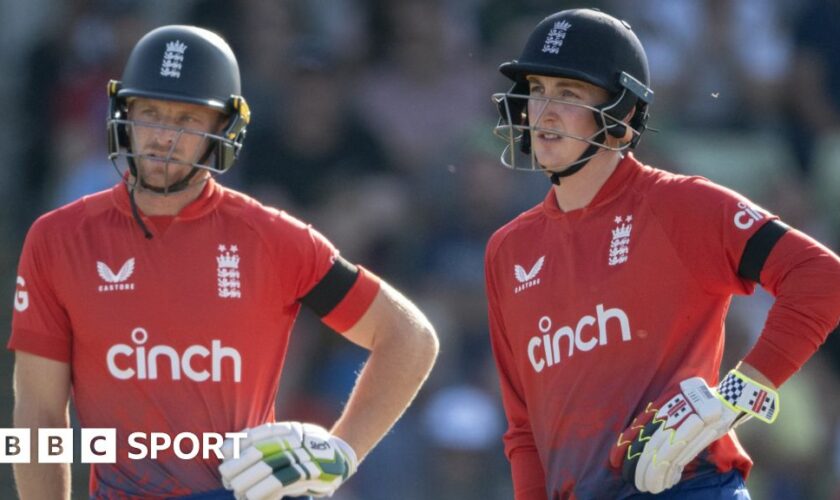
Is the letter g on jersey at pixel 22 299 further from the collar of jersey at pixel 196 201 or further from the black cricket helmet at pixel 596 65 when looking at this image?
the black cricket helmet at pixel 596 65

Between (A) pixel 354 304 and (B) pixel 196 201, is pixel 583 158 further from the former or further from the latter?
(B) pixel 196 201

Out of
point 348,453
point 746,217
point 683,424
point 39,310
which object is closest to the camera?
point 683,424

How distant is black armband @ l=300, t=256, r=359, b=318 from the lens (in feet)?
19.1

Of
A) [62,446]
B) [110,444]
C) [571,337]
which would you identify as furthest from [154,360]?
[571,337]

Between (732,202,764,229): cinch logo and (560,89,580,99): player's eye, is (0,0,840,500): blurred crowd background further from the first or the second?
(732,202,764,229): cinch logo

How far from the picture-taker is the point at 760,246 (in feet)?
17.1

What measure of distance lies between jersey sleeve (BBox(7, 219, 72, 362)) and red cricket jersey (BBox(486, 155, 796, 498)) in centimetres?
156

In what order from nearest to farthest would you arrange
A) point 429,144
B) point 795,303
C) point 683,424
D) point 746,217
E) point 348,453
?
1. point 683,424
2. point 795,303
3. point 746,217
4. point 348,453
5. point 429,144

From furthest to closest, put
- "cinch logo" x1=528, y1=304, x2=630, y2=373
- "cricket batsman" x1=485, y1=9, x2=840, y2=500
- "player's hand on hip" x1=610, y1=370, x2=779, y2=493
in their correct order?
"cinch logo" x1=528, y1=304, x2=630, y2=373 → "cricket batsman" x1=485, y1=9, x2=840, y2=500 → "player's hand on hip" x1=610, y1=370, x2=779, y2=493

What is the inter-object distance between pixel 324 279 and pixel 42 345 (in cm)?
100

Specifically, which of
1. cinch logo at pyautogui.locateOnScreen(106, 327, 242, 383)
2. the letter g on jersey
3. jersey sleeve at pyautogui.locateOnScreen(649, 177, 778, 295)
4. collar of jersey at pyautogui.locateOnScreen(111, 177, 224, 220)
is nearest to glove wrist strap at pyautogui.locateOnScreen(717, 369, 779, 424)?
jersey sleeve at pyautogui.locateOnScreen(649, 177, 778, 295)

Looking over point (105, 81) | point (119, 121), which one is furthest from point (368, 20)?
point (119, 121)

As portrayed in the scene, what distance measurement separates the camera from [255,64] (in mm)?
10695

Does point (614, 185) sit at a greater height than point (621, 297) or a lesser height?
greater
